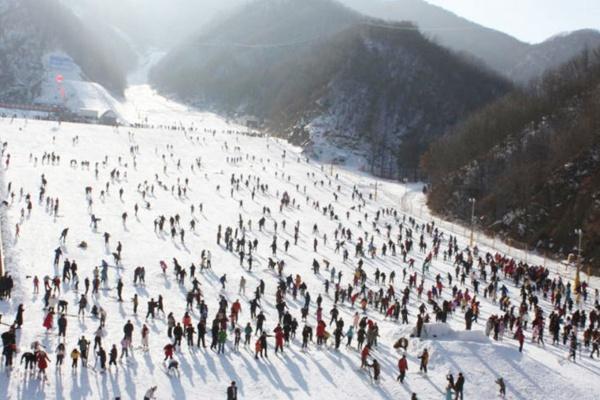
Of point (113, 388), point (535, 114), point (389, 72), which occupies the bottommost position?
point (113, 388)

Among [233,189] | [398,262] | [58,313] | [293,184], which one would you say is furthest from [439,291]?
[293,184]

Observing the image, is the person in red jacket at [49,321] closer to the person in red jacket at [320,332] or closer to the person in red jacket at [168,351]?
the person in red jacket at [168,351]

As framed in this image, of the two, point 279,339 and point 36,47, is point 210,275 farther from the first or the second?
point 36,47

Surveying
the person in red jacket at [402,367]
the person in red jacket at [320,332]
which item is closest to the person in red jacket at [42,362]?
the person in red jacket at [320,332]

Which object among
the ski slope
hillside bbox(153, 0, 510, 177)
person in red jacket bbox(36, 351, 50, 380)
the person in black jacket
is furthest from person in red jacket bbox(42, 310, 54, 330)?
hillside bbox(153, 0, 510, 177)

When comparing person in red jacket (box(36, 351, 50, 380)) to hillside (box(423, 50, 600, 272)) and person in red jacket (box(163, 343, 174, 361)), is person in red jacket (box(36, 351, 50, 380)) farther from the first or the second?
hillside (box(423, 50, 600, 272))

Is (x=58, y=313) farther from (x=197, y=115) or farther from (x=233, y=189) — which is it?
(x=197, y=115)
